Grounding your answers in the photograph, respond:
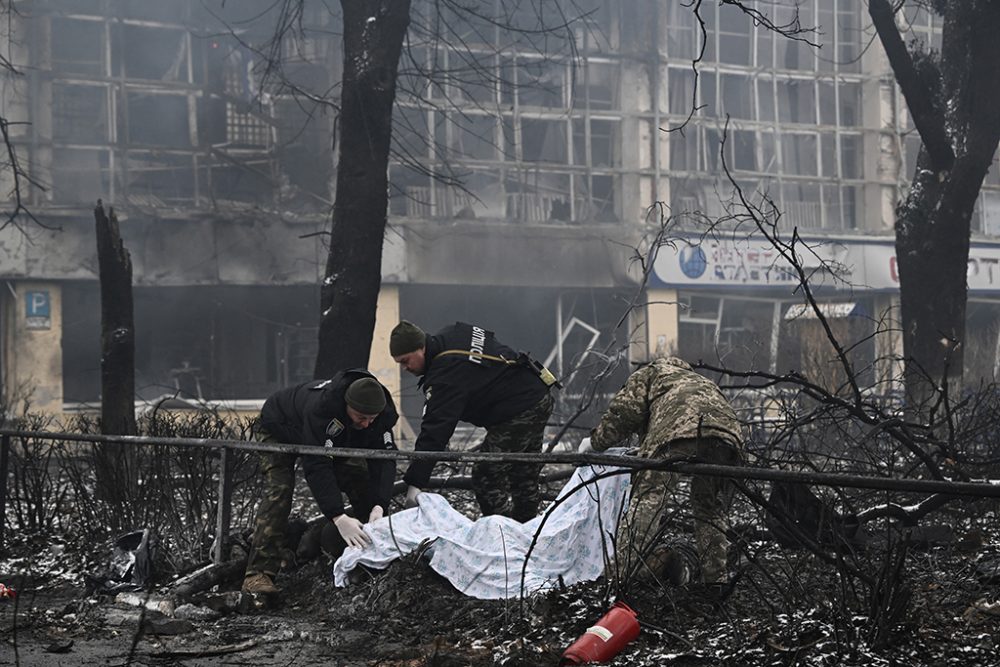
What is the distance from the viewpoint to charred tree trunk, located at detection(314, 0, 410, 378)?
344 inches

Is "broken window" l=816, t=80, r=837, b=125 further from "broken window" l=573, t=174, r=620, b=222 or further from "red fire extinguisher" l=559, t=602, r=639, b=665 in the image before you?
"red fire extinguisher" l=559, t=602, r=639, b=665

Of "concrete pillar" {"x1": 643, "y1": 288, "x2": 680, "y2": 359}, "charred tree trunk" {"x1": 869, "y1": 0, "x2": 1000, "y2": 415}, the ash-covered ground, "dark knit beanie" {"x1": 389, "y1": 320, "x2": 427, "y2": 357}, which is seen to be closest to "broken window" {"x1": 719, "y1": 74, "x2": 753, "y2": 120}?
"concrete pillar" {"x1": 643, "y1": 288, "x2": 680, "y2": 359}

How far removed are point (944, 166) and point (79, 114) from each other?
18.9 metres

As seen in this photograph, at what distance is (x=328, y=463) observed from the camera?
633 cm

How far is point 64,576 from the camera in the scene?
730 centimetres

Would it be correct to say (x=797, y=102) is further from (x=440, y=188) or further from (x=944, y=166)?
(x=944, y=166)

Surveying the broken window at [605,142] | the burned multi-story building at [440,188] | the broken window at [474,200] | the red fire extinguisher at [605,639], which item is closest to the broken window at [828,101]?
the burned multi-story building at [440,188]

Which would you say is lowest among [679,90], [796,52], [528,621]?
[528,621]

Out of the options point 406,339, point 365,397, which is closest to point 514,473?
point 406,339

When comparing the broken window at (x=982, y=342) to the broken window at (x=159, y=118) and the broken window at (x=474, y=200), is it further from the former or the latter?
the broken window at (x=159, y=118)

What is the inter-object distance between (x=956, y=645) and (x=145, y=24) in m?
23.3

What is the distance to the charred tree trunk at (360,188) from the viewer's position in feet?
28.7

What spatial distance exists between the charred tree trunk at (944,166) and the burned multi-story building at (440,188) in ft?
33.3

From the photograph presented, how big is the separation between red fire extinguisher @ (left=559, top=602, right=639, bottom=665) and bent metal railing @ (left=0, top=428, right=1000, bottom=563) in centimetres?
58
